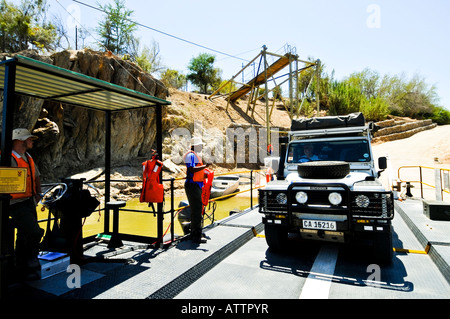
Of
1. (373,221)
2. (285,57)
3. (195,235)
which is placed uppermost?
(285,57)

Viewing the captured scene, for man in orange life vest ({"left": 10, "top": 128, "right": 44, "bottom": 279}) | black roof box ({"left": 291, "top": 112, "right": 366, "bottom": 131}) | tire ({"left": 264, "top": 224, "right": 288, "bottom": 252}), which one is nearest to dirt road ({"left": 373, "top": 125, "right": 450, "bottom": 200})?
black roof box ({"left": 291, "top": 112, "right": 366, "bottom": 131})

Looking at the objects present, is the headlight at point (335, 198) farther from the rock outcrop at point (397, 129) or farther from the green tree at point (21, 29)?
the rock outcrop at point (397, 129)

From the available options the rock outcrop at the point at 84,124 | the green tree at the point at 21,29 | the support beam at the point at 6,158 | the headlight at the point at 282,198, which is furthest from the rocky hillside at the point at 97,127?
the headlight at the point at 282,198

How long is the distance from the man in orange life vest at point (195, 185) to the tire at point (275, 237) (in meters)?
1.21

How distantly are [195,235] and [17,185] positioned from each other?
9.86 ft

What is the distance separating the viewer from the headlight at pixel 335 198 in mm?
4051

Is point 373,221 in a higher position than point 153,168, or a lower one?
lower

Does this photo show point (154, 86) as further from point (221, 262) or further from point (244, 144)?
point (221, 262)

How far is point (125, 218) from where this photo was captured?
11.1m

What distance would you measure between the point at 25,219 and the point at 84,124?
661 inches

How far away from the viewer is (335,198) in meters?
4.07

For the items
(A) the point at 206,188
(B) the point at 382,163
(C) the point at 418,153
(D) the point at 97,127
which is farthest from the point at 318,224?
(C) the point at 418,153

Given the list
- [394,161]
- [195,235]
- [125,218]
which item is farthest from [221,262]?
[394,161]

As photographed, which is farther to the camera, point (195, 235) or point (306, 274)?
point (195, 235)
